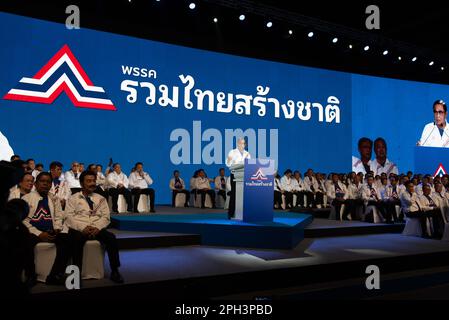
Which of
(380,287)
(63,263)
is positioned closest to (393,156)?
(380,287)

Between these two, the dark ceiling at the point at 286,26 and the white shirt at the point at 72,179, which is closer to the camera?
the white shirt at the point at 72,179

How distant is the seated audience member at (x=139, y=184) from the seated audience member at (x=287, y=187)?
3137mm

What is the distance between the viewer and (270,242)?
16.3 ft

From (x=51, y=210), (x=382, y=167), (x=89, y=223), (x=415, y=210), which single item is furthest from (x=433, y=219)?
(x=51, y=210)

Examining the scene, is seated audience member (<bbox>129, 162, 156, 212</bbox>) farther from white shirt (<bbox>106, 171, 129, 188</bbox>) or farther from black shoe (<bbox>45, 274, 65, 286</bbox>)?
black shoe (<bbox>45, 274, 65, 286</bbox>)

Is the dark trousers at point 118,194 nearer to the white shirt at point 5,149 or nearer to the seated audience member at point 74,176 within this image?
the seated audience member at point 74,176

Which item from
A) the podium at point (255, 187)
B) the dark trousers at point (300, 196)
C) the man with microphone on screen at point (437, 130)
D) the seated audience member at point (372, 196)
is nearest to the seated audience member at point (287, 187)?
the dark trousers at point (300, 196)

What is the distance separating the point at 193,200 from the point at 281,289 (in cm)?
544

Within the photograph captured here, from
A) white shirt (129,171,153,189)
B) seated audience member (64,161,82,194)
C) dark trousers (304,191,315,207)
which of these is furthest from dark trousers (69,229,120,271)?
dark trousers (304,191,315,207)

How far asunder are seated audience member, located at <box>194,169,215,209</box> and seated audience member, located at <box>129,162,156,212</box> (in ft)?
4.05

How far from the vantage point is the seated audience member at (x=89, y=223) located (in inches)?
132

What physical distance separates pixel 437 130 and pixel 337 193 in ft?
18.1

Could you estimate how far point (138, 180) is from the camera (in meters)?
7.95

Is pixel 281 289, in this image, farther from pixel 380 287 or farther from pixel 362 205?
pixel 362 205
